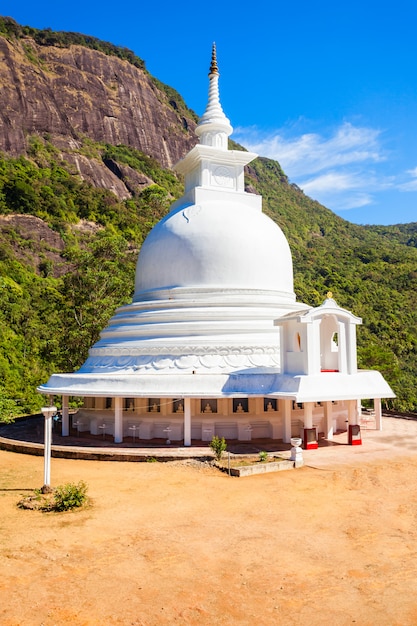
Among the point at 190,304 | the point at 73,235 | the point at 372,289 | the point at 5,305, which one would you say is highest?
the point at 73,235

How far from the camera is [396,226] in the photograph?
127875mm

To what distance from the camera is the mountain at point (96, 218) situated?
120 feet

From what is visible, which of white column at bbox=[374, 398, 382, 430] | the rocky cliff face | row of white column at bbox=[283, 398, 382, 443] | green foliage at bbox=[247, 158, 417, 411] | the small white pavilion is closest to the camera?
row of white column at bbox=[283, 398, 382, 443]

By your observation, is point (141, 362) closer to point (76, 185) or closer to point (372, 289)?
point (372, 289)

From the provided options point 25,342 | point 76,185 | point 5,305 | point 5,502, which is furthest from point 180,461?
point 76,185

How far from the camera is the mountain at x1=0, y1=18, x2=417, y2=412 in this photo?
3653cm

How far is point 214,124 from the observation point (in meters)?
27.8

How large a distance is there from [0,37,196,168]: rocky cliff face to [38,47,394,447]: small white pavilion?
6433cm

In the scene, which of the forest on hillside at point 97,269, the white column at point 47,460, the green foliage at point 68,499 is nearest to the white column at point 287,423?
the white column at point 47,460

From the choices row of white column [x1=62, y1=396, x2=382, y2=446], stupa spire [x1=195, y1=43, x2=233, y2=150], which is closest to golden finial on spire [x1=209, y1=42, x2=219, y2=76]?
stupa spire [x1=195, y1=43, x2=233, y2=150]

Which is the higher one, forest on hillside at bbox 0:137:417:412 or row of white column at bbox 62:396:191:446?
forest on hillside at bbox 0:137:417:412

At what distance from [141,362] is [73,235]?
49120mm

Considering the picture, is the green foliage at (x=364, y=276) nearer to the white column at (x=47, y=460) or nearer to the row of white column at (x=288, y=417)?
the row of white column at (x=288, y=417)

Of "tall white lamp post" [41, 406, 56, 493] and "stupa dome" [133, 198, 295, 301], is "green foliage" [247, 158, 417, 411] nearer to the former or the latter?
"stupa dome" [133, 198, 295, 301]
